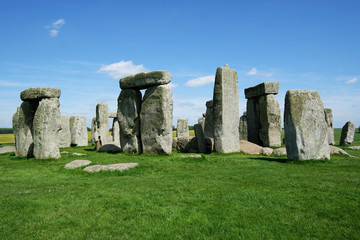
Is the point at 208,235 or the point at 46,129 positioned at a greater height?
the point at 46,129

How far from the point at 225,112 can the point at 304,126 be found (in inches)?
179

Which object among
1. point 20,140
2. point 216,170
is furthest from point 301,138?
point 20,140

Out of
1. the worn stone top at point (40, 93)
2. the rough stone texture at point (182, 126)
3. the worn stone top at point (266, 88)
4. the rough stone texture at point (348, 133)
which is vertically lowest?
the rough stone texture at point (348, 133)

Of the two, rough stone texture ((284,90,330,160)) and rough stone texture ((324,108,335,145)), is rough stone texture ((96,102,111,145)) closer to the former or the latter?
rough stone texture ((284,90,330,160))

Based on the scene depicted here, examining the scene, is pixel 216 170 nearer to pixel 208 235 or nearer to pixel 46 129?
pixel 208 235

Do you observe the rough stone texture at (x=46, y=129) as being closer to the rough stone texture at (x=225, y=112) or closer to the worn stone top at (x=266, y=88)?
the rough stone texture at (x=225, y=112)

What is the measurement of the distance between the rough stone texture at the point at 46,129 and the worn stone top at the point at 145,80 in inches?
158

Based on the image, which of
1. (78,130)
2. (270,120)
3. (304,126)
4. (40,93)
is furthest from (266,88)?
(78,130)

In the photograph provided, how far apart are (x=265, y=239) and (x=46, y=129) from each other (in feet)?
33.3

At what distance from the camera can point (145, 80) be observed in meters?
13.7

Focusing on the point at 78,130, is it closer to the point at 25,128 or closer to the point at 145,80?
the point at 25,128

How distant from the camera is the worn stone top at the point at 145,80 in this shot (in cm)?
1315

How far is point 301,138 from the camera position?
9.18 meters

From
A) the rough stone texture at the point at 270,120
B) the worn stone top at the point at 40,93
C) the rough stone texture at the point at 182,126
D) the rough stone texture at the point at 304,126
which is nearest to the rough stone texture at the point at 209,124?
the rough stone texture at the point at 270,120
